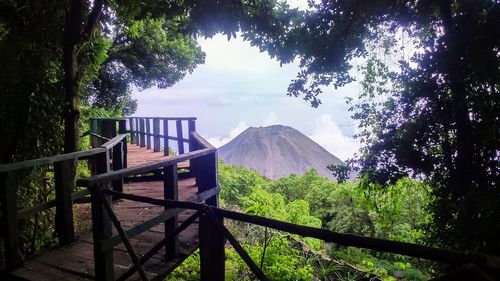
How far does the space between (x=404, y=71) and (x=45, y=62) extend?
203 inches

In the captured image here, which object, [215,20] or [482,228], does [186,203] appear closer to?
[482,228]

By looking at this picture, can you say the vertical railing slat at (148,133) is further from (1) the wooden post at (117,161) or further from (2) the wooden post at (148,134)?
(1) the wooden post at (117,161)

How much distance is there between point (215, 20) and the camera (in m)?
5.89

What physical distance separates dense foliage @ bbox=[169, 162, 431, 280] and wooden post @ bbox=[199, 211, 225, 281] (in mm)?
1471

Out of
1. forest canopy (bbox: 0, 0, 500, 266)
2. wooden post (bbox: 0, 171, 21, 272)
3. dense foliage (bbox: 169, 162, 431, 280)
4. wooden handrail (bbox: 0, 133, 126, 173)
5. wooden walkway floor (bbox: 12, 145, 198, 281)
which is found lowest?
dense foliage (bbox: 169, 162, 431, 280)

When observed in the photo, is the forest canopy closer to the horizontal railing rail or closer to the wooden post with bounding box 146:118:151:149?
the horizontal railing rail

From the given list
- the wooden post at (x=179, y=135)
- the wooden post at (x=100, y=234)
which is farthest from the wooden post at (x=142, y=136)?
the wooden post at (x=100, y=234)

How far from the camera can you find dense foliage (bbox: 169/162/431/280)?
6.75m

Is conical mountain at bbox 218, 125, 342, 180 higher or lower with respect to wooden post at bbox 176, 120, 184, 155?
lower

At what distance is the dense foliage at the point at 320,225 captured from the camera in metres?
6.75

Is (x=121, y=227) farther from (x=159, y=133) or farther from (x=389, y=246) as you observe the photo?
(x=159, y=133)

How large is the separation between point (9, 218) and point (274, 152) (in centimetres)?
2325

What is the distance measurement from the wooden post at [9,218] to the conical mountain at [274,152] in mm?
20980

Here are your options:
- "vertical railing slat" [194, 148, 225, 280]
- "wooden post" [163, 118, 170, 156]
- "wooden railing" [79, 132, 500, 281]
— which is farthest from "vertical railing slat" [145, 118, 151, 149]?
"vertical railing slat" [194, 148, 225, 280]
